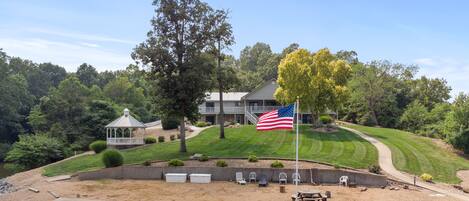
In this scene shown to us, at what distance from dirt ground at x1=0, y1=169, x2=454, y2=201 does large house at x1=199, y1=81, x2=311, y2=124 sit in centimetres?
2986

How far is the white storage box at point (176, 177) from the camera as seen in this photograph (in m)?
29.7

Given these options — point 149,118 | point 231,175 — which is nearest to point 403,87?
point 149,118

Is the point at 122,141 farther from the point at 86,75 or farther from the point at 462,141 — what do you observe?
the point at 86,75

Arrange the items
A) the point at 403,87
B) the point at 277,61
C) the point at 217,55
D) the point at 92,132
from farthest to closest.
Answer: the point at 277,61 → the point at 403,87 → the point at 92,132 → the point at 217,55

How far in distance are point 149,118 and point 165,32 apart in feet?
137

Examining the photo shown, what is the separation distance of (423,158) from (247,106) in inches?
1186

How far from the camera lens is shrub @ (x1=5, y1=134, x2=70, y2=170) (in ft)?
133

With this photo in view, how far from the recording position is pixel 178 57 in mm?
36969

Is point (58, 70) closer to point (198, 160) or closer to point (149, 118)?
point (149, 118)

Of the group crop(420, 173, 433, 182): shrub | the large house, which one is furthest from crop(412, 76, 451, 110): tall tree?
crop(420, 173, 433, 182): shrub

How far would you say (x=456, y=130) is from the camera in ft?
125

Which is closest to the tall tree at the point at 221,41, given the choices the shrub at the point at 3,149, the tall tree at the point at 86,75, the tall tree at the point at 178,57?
the tall tree at the point at 178,57

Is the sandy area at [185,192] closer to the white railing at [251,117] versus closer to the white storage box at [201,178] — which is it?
the white storage box at [201,178]

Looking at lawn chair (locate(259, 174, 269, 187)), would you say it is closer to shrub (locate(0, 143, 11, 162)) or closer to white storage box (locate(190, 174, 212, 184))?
white storage box (locate(190, 174, 212, 184))
